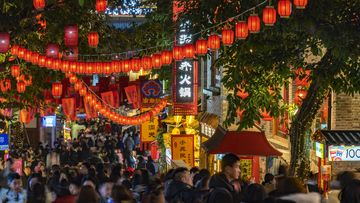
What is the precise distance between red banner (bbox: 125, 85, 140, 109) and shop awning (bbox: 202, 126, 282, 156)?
11.7 metres

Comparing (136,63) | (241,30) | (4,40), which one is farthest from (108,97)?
(241,30)

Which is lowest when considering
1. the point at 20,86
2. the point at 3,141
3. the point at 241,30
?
the point at 3,141

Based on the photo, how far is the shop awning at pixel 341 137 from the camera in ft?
58.7

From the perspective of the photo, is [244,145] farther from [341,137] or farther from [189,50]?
[189,50]

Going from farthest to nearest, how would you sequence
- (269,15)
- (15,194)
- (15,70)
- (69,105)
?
(69,105) → (15,70) → (15,194) → (269,15)

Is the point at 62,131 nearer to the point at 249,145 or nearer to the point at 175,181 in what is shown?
the point at 249,145

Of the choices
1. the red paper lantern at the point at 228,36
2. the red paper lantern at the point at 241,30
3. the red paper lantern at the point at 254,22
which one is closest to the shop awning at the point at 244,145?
the red paper lantern at the point at 228,36

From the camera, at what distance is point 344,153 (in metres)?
18.0

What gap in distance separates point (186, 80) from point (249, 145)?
294 inches

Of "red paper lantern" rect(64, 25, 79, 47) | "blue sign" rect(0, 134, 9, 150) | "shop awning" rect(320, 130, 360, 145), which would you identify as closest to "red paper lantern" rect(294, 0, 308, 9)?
"shop awning" rect(320, 130, 360, 145)

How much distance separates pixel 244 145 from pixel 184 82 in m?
7.38

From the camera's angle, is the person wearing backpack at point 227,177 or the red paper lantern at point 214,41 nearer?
the person wearing backpack at point 227,177

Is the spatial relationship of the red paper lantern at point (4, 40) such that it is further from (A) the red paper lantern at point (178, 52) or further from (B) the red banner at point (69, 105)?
(B) the red banner at point (69, 105)

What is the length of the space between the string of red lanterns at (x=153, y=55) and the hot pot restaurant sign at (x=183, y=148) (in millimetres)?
3137
